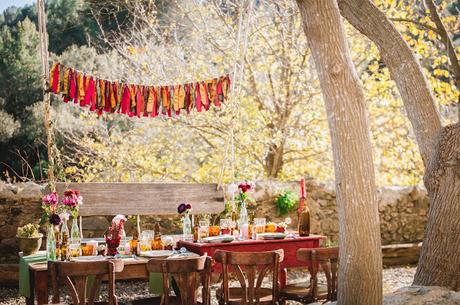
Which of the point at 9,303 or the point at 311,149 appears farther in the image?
the point at 311,149

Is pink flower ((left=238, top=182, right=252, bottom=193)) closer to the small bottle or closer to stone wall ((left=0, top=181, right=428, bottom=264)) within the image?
the small bottle

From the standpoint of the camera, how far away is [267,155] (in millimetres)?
9453

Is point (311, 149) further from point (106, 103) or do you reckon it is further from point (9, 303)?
point (9, 303)

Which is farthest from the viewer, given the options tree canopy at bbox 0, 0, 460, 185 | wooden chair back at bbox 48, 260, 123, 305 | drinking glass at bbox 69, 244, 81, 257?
tree canopy at bbox 0, 0, 460, 185

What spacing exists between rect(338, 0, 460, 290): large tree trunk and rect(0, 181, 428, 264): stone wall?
2.85 meters

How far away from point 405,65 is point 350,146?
1.51 m

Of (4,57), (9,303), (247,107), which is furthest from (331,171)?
(4,57)

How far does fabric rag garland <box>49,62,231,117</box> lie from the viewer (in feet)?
17.6

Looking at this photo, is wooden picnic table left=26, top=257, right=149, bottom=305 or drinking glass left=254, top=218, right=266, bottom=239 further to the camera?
drinking glass left=254, top=218, right=266, bottom=239

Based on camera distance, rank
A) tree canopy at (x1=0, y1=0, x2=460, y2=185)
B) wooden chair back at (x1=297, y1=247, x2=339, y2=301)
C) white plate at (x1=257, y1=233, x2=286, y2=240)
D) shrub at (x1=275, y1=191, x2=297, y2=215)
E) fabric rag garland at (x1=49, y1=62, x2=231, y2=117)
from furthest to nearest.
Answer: tree canopy at (x1=0, y1=0, x2=460, y2=185), shrub at (x1=275, y1=191, x2=297, y2=215), fabric rag garland at (x1=49, y1=62, x2=231, y2=117), white plate at (x1=257, y1=233, x2=286, y2=240), wooden chair back at (x1=297, y1=247, x2=339, y2=301)

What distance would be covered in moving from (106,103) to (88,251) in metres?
1.86

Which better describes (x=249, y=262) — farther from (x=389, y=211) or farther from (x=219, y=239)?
(x=389, y=211)

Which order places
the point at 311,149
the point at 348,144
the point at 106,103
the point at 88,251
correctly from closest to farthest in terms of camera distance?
the point at 348,144 < the point at 88,251 < the point at 106,103 < the point at 311,149

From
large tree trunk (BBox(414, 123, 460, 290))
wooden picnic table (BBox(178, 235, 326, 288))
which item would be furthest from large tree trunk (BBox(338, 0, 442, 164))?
wooden picnic table (BBox(178, 235, 326, 288))
